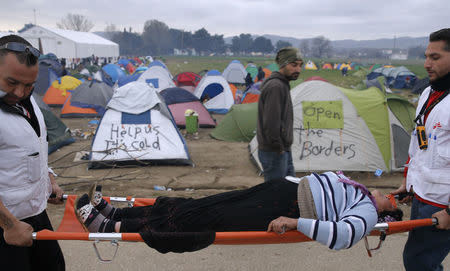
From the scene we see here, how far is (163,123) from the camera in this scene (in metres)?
7.10

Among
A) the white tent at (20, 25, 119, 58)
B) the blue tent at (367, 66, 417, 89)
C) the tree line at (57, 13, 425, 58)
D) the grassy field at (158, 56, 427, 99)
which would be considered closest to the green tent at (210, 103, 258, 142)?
the grassy field at (158, 56, 427, 99)

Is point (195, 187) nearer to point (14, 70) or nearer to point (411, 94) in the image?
point (14, 70)

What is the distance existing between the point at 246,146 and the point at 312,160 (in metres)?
2.50

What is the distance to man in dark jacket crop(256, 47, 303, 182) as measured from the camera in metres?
3.50

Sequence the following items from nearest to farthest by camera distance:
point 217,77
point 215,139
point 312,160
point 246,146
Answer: point 312,160 → point 246,146 → point 215,139 → point 217,77

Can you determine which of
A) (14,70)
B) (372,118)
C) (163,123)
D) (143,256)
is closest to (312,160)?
(372,118)

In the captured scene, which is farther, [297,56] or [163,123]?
[163,123]

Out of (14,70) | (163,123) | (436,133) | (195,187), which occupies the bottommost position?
(195,187)

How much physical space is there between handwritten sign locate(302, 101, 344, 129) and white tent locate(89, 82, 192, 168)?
256 cm

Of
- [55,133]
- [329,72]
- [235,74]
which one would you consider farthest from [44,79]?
[329,72]

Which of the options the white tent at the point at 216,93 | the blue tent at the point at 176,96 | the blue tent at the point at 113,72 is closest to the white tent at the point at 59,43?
the blue tent at the point at 113,72

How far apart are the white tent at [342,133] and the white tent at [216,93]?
690 cm

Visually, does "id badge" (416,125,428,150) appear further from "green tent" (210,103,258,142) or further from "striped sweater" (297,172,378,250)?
"green tent" (210,103,258,142)

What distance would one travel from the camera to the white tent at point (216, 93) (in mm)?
13352
